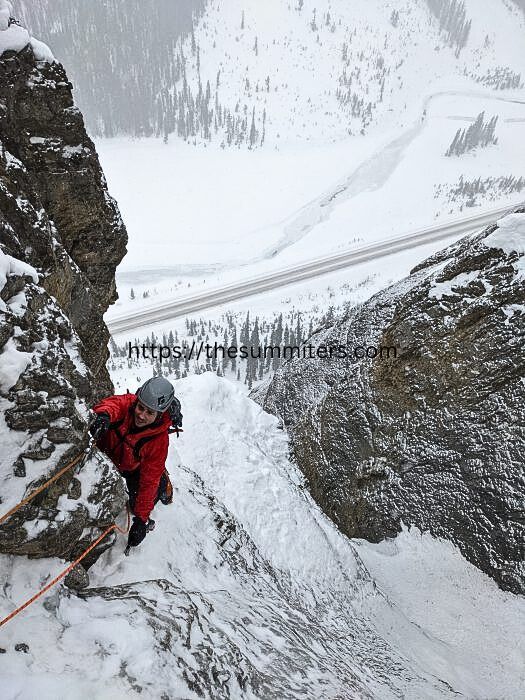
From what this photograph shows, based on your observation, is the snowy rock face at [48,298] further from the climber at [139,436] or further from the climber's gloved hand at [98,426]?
the climber at [139,436]

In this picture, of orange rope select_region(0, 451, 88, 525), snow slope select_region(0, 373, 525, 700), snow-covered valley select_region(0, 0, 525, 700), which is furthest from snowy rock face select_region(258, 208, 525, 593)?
orange rope select_region(0, 451, 88, 525)

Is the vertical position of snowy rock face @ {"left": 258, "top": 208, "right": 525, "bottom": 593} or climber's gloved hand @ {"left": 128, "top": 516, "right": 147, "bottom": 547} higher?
climber's gloved hand @ {"left": 128, "top": 516, "right": 147, "bottom": 547}

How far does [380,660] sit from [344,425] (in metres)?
7.69

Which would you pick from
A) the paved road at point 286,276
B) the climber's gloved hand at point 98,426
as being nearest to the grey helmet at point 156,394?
the climber's gloved hand at point 98,426

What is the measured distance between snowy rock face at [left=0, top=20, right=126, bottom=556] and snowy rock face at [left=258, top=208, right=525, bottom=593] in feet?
29.1

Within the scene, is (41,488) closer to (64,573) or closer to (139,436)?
(64,573)

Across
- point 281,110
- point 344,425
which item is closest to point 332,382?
point 344,425

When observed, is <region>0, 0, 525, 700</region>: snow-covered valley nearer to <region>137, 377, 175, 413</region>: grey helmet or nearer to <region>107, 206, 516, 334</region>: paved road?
<region>137, 377, 175, 413</region>: grey helmet

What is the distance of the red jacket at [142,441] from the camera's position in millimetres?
5387

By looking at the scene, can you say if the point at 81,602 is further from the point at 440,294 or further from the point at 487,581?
the point at 440,294

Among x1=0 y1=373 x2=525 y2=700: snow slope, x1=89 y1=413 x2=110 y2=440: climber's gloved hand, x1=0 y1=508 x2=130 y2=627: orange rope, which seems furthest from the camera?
x1=89 y1=413 x2=110 y2=440: climber's gloved hand

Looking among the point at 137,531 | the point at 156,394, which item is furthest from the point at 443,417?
the point at 156,394

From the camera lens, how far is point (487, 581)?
11453mm

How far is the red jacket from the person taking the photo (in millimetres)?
5387
